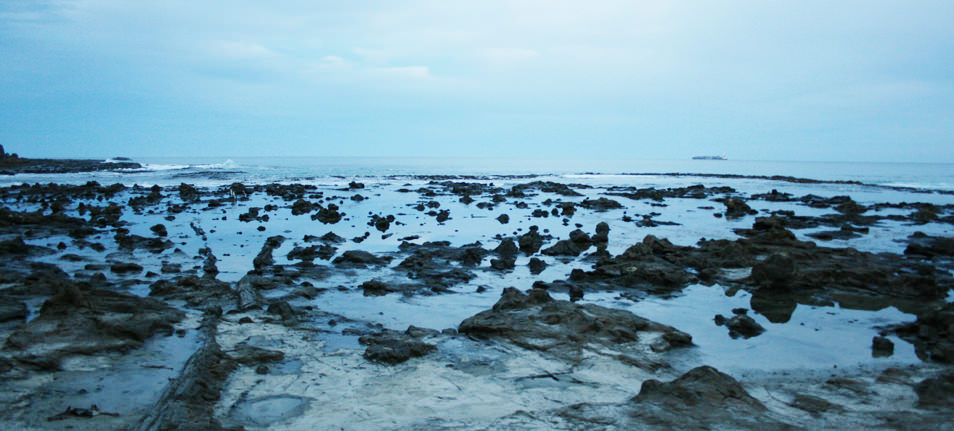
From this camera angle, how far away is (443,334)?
31.2 feet

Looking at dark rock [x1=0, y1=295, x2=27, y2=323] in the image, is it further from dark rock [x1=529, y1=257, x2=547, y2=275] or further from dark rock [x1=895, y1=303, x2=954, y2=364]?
dark rock [x1=895, y1=303, x2=954, y2=364]

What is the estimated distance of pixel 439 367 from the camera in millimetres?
7930

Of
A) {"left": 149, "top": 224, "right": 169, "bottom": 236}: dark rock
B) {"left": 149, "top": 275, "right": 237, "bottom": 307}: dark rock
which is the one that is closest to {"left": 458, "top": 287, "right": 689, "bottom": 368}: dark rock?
{"left": 149, "top": 275, "right": 237, "bottom": 307}: dark rock

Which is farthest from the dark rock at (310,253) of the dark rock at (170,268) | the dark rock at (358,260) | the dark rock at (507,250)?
the dark rock at (507,250)

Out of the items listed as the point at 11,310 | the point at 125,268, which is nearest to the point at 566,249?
the point at 125,268

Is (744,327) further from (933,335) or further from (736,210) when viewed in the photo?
(736,210)

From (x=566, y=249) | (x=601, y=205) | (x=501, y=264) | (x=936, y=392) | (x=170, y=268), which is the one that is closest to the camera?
(x=936, y=392)

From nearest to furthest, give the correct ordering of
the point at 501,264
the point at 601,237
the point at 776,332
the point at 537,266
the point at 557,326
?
1. the point at 557,326
2. the point at 776,332
3. the point at 537,266
4. the point at 501,264
5. the point at 601,237

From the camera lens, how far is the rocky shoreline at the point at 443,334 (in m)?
6.33

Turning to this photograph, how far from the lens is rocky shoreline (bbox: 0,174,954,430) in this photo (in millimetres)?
6332

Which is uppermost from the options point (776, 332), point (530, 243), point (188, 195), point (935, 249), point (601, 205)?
point (601, 205)

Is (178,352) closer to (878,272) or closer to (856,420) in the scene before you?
(856,420)

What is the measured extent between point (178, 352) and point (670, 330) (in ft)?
26.4

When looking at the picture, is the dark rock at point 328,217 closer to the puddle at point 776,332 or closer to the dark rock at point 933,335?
the puddle at point 776,332
